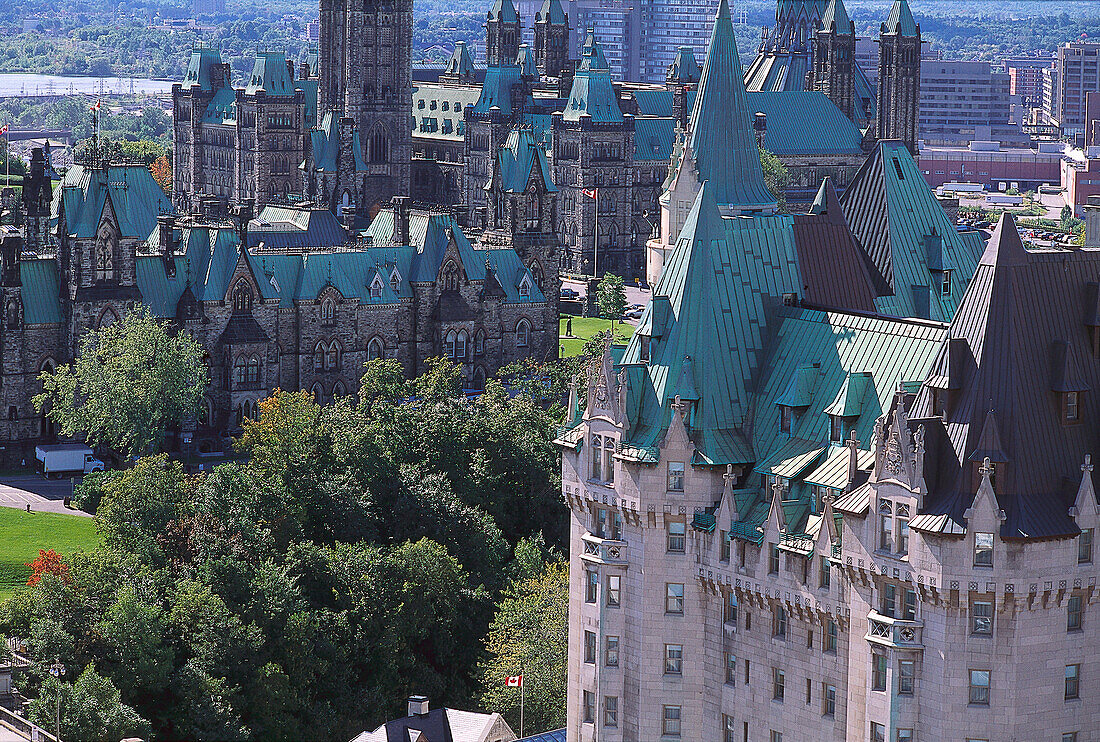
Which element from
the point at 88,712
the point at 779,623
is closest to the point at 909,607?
the point at 779,623

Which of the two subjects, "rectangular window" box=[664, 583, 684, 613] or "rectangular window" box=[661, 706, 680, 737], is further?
"rectangular window" box=[661, 706, 680, 737]

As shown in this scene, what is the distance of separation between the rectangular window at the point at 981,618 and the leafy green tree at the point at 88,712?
44637mm

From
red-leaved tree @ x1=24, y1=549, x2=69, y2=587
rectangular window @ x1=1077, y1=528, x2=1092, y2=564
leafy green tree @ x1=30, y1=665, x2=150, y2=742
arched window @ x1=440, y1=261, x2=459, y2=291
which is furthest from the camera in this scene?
arched window @ x1=440, y1=261, x2=459, y2=291

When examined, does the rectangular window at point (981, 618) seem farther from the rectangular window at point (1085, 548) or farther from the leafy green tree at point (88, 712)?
the leafy green tree at point (88, 712)

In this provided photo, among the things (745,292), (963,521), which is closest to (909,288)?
(745,292)

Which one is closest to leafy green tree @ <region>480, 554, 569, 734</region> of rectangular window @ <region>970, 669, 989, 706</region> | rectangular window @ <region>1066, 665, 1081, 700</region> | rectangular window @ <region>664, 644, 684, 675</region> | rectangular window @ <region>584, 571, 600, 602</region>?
rectangular window @ <region>584, 571, 600, 602</region>

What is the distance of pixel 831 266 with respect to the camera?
4190 inches

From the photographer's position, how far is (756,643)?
93000mm

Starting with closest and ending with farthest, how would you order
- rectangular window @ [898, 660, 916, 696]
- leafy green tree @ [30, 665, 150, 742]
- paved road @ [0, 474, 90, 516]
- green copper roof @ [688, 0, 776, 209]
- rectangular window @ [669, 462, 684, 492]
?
rectangular window @ [898, 660, 916, 696] → rectangular window @ [669, 462, 684, 492] → leafy green tree @ [30, 665, 150, 742] → green copper roof @ [688, 0, 776, 209] → paved road @ [0, 474, 90, 516]

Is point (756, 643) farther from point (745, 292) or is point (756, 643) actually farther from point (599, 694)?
point (745, 292)

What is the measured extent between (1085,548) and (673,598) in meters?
19.0

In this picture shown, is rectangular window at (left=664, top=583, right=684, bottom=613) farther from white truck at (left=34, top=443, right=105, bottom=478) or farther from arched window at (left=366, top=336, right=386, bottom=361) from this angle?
arched window at (left=366, top=336, right=386, bottom=361)

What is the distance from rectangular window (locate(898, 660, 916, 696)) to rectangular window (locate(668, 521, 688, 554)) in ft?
41.8

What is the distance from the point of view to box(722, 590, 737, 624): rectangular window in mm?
94125
